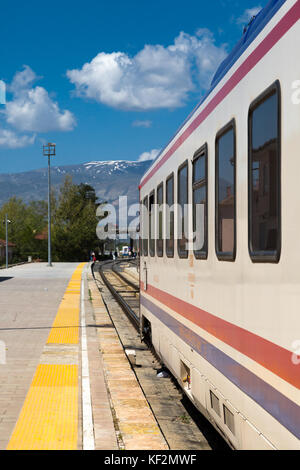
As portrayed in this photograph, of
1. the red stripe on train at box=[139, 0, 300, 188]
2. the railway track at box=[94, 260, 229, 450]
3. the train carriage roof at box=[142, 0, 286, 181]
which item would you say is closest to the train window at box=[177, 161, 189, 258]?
the red stripe on train at box=[139, 0, 300, 188]

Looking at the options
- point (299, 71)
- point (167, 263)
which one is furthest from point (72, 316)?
point (299, 71)

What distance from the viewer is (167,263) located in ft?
26.9

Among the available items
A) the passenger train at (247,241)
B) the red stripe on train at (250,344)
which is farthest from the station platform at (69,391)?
the red stripe on train at (250,344)

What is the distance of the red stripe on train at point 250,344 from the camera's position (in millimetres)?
3412

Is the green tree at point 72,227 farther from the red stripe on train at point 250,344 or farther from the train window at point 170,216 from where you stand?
the red stripe on train at point 250,344

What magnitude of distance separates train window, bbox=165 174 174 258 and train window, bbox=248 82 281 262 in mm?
3595

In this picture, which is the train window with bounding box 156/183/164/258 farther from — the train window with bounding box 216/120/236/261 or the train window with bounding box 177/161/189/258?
the train window with bounding box 216/120/236/261

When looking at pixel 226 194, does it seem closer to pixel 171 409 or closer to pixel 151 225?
pixel 171 409

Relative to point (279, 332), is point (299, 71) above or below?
above

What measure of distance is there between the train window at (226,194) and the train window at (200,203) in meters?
0.51

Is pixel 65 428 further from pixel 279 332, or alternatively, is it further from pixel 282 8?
pixel 282 8

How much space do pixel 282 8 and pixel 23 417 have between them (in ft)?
17.4

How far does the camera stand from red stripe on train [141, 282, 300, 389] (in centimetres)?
341

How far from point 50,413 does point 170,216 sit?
9.07ft
